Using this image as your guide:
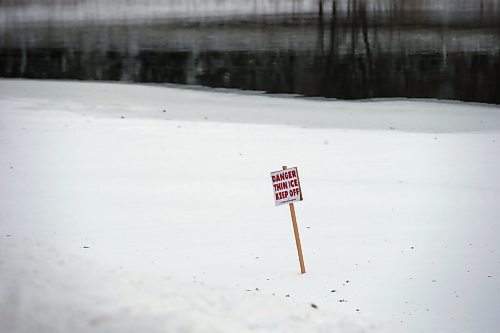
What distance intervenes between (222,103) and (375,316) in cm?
709

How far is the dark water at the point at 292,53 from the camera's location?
11.2m

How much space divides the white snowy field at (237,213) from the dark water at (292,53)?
213 millimetres

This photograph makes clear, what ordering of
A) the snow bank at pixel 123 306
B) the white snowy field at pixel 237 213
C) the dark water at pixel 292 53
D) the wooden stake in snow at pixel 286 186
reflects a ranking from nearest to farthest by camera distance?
the snow bank at pixel 123 306 → the white snowy field at pixel 237 213 → the wooden stake in snow at pixel 286 186 → the dark water at pixel 292 53

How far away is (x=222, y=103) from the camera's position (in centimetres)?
1148

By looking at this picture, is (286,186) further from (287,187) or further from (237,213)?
(237,213)

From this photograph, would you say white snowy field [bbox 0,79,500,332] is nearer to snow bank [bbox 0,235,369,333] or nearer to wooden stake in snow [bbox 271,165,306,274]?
snow bank [bbox 0,235,369,333]

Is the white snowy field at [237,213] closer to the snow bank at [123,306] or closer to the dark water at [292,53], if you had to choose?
the snow bank at [123,306]

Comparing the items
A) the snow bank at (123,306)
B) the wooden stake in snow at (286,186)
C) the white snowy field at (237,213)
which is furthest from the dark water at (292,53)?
the snow bank at (123,306)

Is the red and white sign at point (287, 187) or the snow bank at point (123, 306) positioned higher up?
the red and white sign at point (287, 187)

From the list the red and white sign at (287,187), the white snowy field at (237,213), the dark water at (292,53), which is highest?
the dark water at (292,53)

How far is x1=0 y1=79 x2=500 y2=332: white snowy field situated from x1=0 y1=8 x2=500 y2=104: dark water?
0.21 metres

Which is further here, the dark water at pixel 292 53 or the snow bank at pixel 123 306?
the dark water at pixel 292 53

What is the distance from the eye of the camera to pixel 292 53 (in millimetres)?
11586

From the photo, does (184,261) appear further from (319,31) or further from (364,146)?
(319,31)
